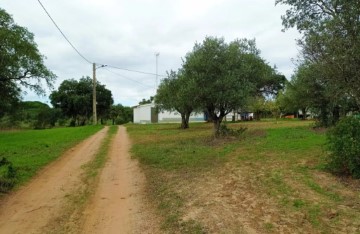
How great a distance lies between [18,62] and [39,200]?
74.0ft

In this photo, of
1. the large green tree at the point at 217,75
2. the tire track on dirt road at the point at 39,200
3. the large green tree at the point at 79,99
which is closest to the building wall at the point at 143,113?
the large green tree at the point at 79,99

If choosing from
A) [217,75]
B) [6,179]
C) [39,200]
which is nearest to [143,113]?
[217,75]

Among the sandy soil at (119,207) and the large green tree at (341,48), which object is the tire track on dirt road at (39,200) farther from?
the large green tree at (341,48)

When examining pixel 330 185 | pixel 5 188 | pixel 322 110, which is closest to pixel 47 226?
pixel 5 188

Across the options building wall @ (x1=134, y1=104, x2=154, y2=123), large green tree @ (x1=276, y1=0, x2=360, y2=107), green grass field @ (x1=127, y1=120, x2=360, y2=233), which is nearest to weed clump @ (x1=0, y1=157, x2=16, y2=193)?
green grass field @ (x1=127, y1=120, x2=360, y2=233)

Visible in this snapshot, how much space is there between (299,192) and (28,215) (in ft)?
18.8

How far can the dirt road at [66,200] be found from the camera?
6.52m

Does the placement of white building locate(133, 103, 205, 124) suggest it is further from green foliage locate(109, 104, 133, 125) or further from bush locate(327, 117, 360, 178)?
bush locate(327, 117, 360, 178)

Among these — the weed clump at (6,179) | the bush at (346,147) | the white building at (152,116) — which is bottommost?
the weed clump at (6,179)

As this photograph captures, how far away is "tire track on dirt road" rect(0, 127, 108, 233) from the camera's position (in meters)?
6.80

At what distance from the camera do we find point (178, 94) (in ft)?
70.8

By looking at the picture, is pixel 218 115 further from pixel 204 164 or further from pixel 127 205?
pixel 127 205

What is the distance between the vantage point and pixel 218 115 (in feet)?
73.8

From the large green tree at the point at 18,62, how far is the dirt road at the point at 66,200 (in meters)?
17.2
